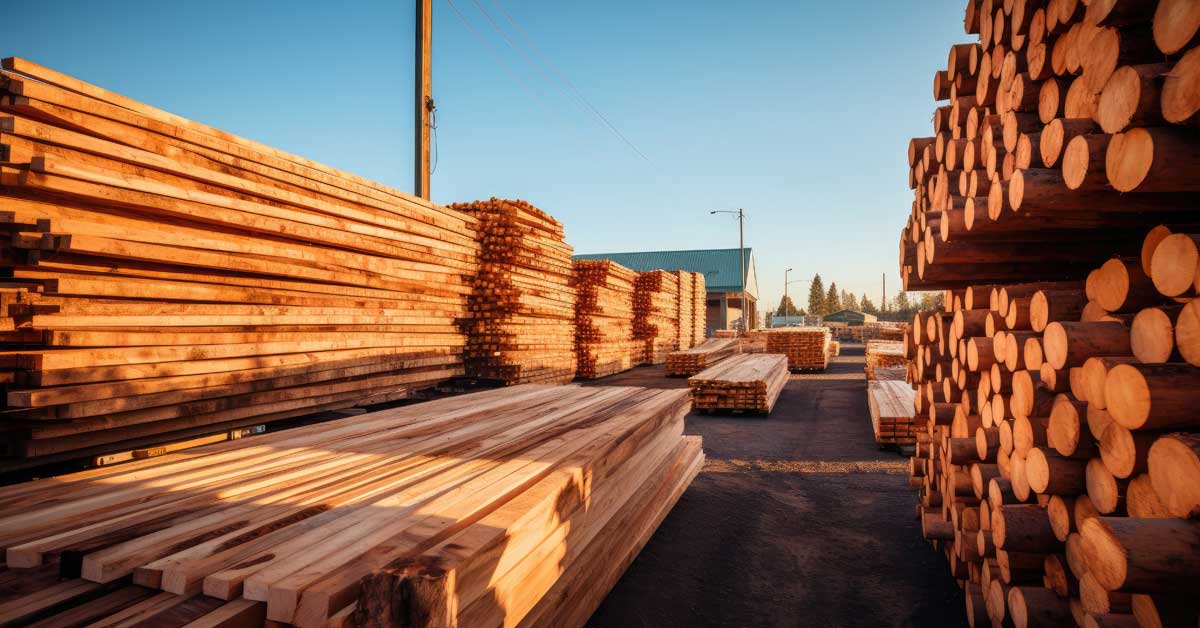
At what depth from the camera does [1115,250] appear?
302cm

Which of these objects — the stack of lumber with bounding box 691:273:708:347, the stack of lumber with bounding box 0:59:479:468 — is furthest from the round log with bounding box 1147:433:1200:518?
the stack of lumber with bounding box 691:273:708:347

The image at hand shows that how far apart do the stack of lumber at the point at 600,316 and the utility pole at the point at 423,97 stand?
6101 mm

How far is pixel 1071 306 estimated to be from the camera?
9.65ft

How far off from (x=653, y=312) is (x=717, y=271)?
2302 centimetres

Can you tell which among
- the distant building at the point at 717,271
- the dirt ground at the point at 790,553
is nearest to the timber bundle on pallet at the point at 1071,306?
the dirt ground at the point at 790,553

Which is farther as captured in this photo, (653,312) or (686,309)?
(686,309)

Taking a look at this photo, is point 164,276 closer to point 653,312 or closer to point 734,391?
point 734,391

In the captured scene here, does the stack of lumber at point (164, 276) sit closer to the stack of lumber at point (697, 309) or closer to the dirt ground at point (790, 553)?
the dirt ground at point (790, 553)

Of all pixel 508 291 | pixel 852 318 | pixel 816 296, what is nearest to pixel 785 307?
pixel 852 318

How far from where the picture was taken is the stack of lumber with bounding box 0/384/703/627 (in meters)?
1.73

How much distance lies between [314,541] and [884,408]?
29.0ft

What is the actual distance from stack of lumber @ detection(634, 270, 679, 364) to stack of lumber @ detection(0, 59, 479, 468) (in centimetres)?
1437

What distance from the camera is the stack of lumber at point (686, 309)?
25078 millimetres

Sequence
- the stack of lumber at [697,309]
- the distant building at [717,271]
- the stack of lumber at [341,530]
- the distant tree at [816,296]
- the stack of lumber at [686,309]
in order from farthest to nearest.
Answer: the distant tree at [816,296]
the distant building at [717,271]
the stack of lumber at [697,309]
the stack of lumber at [686,309]
the stack of lumber at [341,530]
